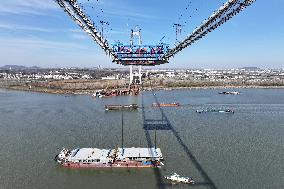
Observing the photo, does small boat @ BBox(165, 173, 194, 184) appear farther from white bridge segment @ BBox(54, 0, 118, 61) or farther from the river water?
white bridge segment @ BBox(54, 0, 118, 61)

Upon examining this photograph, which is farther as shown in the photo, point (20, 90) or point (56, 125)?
point (20, 90)

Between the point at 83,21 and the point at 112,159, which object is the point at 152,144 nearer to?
the point at 112,159

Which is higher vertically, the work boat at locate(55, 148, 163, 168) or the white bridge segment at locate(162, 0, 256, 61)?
the white bridge segment at locate(162, 0, 256, 61)

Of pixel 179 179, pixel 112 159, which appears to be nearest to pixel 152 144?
pixel 112 159

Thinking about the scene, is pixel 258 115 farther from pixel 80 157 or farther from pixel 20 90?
pixel 20 90

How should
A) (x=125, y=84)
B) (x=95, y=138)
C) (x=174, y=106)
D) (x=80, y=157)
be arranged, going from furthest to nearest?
(x=125, y=84), (x=174, y=106), (x=95, y=138), (x=80, y=157)

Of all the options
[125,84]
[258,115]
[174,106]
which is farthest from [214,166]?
[125,84]

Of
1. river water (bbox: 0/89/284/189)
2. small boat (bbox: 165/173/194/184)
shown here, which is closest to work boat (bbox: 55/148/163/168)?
river water (bbox: 0/89/284/189)
